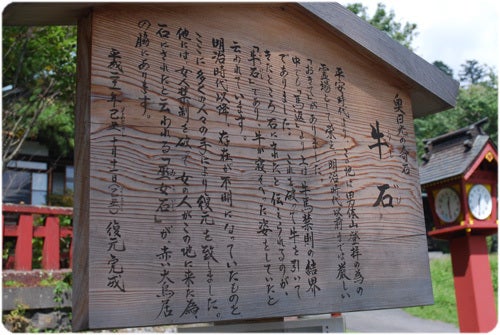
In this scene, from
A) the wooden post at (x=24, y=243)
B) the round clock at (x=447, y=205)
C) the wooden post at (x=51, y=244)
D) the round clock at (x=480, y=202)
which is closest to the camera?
the round clock at (x=480, y=202)

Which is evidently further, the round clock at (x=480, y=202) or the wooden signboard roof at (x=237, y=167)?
the round clock at (x=480, y=202)

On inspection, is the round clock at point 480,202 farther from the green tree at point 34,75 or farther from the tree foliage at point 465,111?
the tree foliage at point 465,111

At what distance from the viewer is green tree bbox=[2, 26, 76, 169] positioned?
6590 mm

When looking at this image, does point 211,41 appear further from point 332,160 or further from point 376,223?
point 376,223

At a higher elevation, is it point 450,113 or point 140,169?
point 450,113

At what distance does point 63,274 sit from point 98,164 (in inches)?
206

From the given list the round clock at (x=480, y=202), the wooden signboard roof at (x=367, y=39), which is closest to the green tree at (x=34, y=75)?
the wooden signboard roof at (x=367, y=39)

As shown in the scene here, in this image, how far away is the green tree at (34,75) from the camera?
6.59 metres

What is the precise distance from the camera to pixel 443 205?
5.98 m

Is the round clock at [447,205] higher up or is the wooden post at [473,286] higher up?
the round clock at [447,205]

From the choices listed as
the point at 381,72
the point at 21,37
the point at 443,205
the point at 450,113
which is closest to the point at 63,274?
the point at 21,37

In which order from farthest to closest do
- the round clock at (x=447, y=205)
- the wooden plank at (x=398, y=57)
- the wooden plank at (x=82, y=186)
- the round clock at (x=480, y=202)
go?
the round clock at (x=447, y=205) → the round clock at (x=480, y=202) → the wooden plank at (x=398, y=57) → the wooden plank at (x=82, y=186)

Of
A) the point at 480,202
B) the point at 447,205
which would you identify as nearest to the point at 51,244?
the point at 447,205

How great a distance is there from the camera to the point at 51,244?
21.5ft
